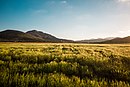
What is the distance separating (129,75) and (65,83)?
5.19 meters

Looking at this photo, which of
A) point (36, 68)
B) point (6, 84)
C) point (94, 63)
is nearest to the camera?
point (6, 84)

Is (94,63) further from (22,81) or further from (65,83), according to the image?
(22,81)

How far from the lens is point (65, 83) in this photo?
725cm

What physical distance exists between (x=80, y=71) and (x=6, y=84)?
16.6 ft

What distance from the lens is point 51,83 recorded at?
23.7 feet

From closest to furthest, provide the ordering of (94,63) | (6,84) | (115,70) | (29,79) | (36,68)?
(6,84) → (29,79) → (36,68) → (115,70) → (94,63)

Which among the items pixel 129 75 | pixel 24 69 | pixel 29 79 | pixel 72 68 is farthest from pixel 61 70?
pixel 129 75

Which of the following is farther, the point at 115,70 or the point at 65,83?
the point at 115,70

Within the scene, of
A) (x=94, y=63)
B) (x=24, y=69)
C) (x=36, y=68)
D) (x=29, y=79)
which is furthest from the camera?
(x=94, y=63)

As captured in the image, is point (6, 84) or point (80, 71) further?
point (80, 71)

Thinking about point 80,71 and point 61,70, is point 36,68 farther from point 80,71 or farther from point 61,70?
point 80,71

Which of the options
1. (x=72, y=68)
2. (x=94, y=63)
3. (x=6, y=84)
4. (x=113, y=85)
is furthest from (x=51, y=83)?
(x=94, y=63)

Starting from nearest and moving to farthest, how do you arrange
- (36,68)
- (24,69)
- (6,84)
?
(6,84), (24,69), (36,68)

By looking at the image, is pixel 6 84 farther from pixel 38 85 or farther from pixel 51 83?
pixel 51 83
